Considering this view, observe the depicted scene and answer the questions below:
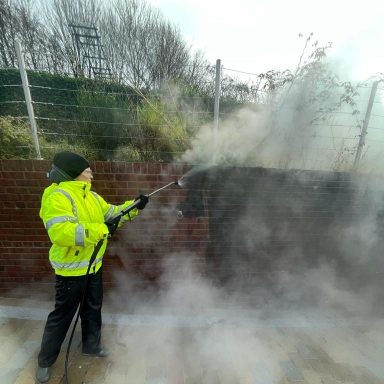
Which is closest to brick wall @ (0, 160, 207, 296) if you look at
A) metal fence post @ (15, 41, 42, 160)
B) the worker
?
metal fence post @ (15, 41, 42, 160)

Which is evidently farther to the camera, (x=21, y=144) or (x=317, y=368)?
(x=21, y=144)

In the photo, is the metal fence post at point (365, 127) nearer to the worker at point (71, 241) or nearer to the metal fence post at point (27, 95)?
the worker at point (71, 241)

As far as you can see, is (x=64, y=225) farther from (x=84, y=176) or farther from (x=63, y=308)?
(x=63, y=308)

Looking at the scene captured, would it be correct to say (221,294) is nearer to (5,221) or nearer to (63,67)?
(5,221)

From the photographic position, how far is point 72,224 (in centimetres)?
203

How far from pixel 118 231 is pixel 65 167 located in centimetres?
138

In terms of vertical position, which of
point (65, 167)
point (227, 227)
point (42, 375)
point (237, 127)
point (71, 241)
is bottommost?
point (42, 375)

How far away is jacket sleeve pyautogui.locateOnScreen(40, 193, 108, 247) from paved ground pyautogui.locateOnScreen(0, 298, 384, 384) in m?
1.43

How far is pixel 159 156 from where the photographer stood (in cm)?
368

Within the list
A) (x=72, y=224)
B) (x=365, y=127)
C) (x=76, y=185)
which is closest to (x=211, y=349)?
(x=72, y=224)

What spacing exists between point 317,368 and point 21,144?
4374 mm

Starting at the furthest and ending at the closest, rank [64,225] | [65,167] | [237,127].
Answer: [237,127]
[65,167]
[64,225]

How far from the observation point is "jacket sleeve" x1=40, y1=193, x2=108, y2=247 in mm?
2006

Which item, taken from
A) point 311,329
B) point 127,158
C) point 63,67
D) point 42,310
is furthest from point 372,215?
point 63,67
